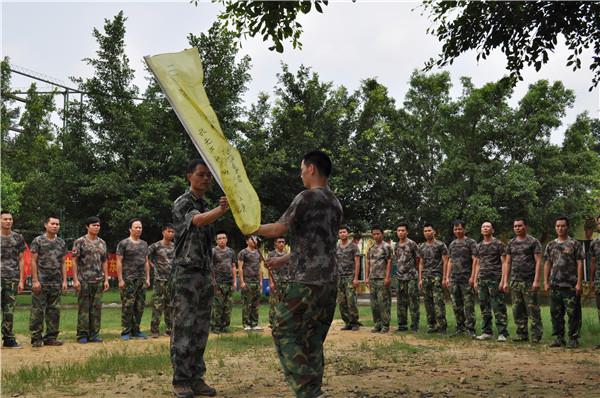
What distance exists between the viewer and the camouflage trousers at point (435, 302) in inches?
495

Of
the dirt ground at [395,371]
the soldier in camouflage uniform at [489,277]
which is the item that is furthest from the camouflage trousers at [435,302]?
the dirt ground at [395,371]

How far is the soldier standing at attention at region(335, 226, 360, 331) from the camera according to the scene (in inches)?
544

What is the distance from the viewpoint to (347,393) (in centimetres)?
647

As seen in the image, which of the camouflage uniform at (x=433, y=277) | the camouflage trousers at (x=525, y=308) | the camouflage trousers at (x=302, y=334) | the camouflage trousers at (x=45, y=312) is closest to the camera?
the camouflage trousers at (x=302, y=334)

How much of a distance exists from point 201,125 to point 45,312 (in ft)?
23.8

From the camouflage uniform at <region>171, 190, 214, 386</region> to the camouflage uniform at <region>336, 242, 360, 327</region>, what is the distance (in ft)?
25.5

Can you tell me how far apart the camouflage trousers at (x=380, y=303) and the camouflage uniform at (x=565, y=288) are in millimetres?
3670

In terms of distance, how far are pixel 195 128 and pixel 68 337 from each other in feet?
27.8

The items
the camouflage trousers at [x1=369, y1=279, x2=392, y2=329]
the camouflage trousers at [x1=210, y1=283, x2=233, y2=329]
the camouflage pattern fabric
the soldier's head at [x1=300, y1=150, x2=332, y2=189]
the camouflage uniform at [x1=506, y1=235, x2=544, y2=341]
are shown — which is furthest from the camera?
the camouflage trousers at [x1=369, y1=279, x2=392, y2=329]

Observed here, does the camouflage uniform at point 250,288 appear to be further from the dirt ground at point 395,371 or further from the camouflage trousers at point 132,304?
the dirt ground at point 395,371

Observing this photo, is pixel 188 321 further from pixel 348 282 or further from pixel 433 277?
pixel 348 282

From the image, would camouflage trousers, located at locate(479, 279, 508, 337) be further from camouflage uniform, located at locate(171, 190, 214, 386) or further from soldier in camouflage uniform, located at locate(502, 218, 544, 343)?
camouflage uniform, located at locate(171, 190, 214, 386)

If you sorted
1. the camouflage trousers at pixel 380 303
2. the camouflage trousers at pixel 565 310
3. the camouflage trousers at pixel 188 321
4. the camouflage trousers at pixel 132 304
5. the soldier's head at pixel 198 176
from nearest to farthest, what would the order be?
the camouflage trousers at pixel 188 321 → the soldier's head at pixel 198 176 → the camouflage trousers at pixel 565 310 → the camouflage trousers at pixel 132 304 → the camouflage trousers at pixel 380 303

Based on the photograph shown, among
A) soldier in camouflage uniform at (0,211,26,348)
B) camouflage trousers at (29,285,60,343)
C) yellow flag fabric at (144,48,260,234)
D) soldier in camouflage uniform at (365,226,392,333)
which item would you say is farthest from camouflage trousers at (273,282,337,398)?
soldier in camouflage uniform at (365,226,392,333)
